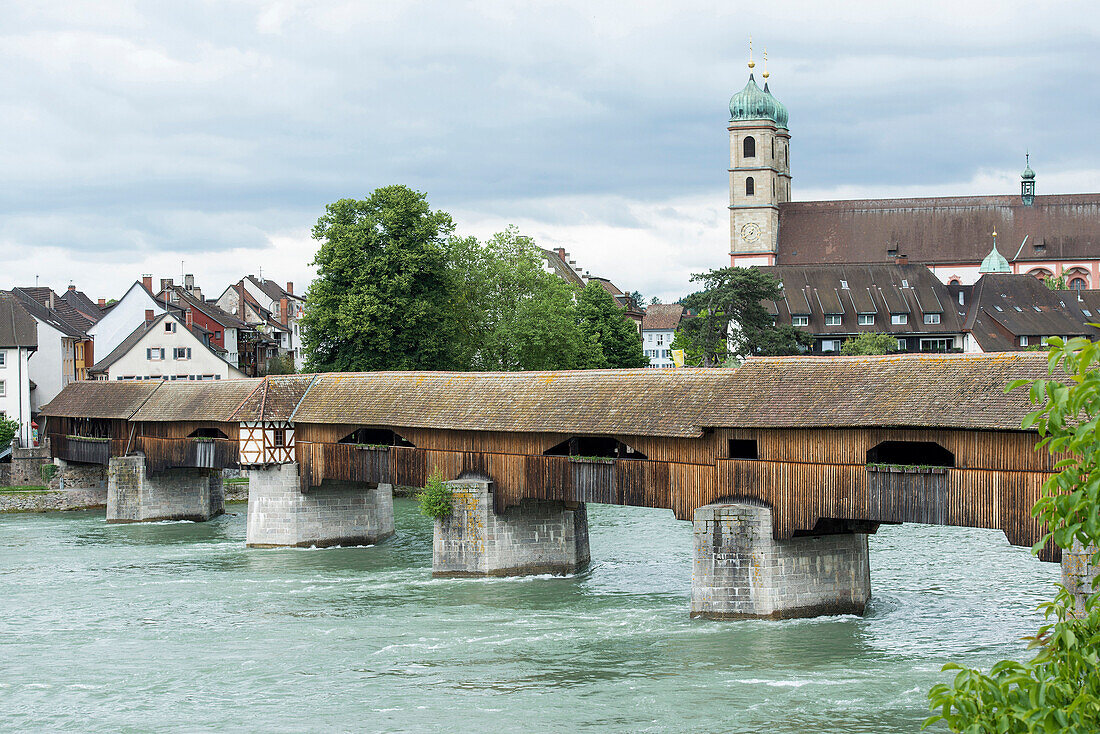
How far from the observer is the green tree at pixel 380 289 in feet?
139

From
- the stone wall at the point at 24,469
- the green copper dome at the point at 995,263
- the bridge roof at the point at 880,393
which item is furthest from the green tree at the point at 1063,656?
the green copper dome at the point at 995,263

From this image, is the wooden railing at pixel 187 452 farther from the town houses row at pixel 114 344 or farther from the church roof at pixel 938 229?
the church roof at pixel 938 229

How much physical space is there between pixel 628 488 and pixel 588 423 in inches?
55.8

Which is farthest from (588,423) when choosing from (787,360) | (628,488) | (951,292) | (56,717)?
(951,292)

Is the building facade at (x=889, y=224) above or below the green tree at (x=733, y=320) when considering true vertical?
above

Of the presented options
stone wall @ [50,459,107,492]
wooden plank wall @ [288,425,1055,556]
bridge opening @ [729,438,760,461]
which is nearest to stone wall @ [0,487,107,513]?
stone wall @ [50,459,107,492]

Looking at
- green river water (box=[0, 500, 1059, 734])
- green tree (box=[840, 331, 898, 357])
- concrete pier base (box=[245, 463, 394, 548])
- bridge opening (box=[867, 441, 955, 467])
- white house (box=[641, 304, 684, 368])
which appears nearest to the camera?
green river water (box=[0, 500, 1059, 734])

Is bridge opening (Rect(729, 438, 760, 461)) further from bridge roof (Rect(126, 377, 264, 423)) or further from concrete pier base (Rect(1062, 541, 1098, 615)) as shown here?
bridge roof (Rect(126, 377, 264, 423))

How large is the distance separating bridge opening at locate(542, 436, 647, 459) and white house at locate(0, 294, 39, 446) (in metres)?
31.6

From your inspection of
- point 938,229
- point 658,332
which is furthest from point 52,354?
point 658,332

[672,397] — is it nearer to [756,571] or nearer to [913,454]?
[756,571]

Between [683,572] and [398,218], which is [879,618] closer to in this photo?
[683,572]

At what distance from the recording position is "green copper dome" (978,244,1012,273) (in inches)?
3206

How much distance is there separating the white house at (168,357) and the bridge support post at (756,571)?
3586cm
